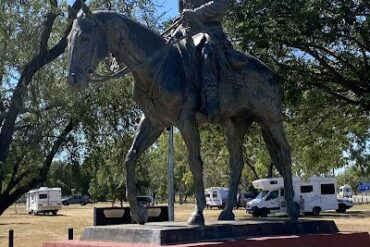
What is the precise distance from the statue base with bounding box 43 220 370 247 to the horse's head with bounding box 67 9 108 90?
1.76 meters

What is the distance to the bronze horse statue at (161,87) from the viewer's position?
7215 millimetres

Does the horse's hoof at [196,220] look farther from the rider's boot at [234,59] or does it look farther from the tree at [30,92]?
the tree at [30,92]

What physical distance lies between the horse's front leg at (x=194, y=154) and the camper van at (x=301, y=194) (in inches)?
1447

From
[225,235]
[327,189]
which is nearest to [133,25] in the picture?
[225,235]

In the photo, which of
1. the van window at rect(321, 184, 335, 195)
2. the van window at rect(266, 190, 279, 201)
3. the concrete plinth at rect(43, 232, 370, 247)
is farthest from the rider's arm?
the van window at rect(321, 184, 335, 195)

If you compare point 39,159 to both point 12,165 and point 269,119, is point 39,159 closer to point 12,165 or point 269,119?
point 12,165

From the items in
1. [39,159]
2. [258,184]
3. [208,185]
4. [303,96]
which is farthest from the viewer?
[208,185]

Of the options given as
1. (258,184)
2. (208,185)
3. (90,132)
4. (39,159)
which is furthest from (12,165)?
(208,185)

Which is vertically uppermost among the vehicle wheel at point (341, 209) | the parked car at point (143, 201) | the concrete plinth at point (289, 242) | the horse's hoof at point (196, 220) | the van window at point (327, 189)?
the van window at point (327, 189)

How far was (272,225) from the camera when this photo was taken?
8.05 m

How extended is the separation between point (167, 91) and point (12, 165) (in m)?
14.4

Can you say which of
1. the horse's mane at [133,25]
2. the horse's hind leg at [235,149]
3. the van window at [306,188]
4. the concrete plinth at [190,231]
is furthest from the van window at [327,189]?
the horse's mane at [133,25]

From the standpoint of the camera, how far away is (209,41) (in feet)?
27.8

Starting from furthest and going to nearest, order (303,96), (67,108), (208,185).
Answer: (208,185) → (67,108) → (303,96)
